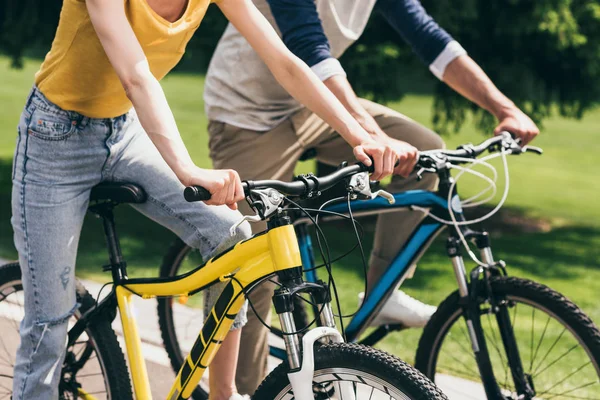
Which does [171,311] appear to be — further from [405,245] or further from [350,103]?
[350,103]

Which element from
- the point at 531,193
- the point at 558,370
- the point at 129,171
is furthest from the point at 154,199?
the point at 531,193

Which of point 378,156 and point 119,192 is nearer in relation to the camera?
point 378,156

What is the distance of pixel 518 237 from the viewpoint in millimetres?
8570

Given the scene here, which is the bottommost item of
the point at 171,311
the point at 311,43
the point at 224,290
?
the point at 171,311

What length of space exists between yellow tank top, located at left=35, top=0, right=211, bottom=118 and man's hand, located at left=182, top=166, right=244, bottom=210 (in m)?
0.52

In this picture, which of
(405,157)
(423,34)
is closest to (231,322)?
(405,157)

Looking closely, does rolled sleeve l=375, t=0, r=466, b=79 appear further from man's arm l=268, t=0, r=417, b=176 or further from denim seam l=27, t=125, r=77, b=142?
denim seam l=27, t=125, r=77, b=142

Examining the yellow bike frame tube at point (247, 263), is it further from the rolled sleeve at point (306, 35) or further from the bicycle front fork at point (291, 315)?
the rolled sleeve at point (306, 35)

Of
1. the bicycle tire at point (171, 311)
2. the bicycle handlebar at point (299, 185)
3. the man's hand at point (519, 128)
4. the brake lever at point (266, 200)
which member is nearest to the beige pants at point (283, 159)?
the man's hand at point (519, 128)

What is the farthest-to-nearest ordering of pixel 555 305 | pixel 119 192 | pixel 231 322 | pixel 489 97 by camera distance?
pixel 489 97 < pixel 555 305 < pixel 119 192 < pixel 231 322

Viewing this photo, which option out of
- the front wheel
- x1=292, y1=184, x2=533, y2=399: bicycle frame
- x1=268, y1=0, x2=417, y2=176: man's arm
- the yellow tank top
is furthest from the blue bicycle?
the yellow tank top

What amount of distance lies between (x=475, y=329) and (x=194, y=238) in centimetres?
100

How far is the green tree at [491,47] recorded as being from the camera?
716cm

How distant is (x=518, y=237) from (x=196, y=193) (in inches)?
264
